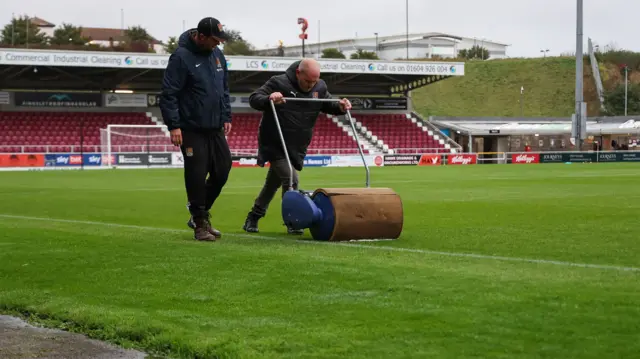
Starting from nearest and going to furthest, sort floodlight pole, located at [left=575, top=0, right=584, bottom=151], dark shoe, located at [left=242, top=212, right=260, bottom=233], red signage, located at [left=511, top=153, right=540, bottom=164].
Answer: dark shoe, located at [left=242, top=212, right=260, bottom=233] → floodlight pole, located at [left=575, top=0, right=584, bottom=151] → red signage, located at [left=511, top=153, right=540, bottom=164]

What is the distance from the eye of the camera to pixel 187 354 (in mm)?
4910

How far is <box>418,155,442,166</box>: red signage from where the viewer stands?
197 ft

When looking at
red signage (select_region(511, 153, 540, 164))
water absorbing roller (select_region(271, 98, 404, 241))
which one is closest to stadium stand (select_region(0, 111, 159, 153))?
red signage (select_region(511, 153, 540, 164))

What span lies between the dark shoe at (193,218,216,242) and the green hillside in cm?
8194

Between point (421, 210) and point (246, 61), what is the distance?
45.8m

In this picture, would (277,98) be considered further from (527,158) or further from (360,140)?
(360,140)

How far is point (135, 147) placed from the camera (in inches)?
2076

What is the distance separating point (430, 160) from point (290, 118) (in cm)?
5002

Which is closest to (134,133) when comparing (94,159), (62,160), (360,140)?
(94,159)

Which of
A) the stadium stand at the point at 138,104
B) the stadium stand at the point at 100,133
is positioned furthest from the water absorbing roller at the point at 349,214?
the stadium stand at the point at 100,133

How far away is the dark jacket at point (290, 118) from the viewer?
1112 cm

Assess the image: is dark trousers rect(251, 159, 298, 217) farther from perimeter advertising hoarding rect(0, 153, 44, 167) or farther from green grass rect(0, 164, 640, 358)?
perimeter advertising hoarding rect(0, 153, 44, 167)

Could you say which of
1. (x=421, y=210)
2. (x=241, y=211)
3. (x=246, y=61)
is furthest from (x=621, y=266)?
(x=246, y=61)

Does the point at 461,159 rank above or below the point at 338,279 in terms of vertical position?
below
